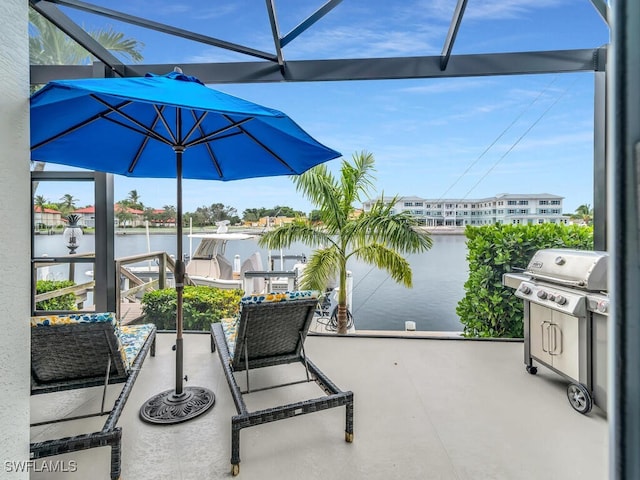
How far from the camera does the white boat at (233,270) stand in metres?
5.12

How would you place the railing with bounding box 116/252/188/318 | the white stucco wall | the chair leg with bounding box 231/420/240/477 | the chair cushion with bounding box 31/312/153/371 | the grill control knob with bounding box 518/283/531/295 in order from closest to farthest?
the white stucco wall → the chair leg with bounding box 231/420/240/477 → the chair cushion with bounding box 31/312/153/371 → the grill control knob with bounding box 518/283/531/295 → the railing with bounding box 116/252/188/318

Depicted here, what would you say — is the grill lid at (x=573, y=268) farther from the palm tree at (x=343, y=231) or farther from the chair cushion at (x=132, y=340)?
the chair cushion at (x=132, y=340)

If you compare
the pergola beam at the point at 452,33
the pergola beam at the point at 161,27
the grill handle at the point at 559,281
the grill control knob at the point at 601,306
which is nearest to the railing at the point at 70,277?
the pergola beam at the point at 161,27

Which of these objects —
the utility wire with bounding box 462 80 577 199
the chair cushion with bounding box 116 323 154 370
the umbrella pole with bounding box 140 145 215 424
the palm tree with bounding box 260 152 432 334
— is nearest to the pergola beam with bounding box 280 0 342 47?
the palm tree with bounding box 260 152 432 334

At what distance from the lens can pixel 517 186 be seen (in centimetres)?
468

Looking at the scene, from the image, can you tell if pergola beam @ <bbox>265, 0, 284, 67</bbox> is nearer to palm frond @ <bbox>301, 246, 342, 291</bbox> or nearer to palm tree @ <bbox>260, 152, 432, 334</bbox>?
palm tree @ <bbox>260, 152, 432, 334</bbox>

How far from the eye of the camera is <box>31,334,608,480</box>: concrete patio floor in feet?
6.92

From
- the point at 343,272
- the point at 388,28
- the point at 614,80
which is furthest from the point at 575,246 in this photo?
the point at 614,80

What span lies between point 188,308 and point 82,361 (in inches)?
106

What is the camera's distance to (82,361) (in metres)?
2.37

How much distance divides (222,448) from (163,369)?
4.82ft

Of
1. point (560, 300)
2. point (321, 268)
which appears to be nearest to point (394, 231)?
point (321, 268)

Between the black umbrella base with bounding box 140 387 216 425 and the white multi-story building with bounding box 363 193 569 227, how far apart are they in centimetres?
304

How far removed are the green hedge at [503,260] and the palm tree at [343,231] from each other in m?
0.79
